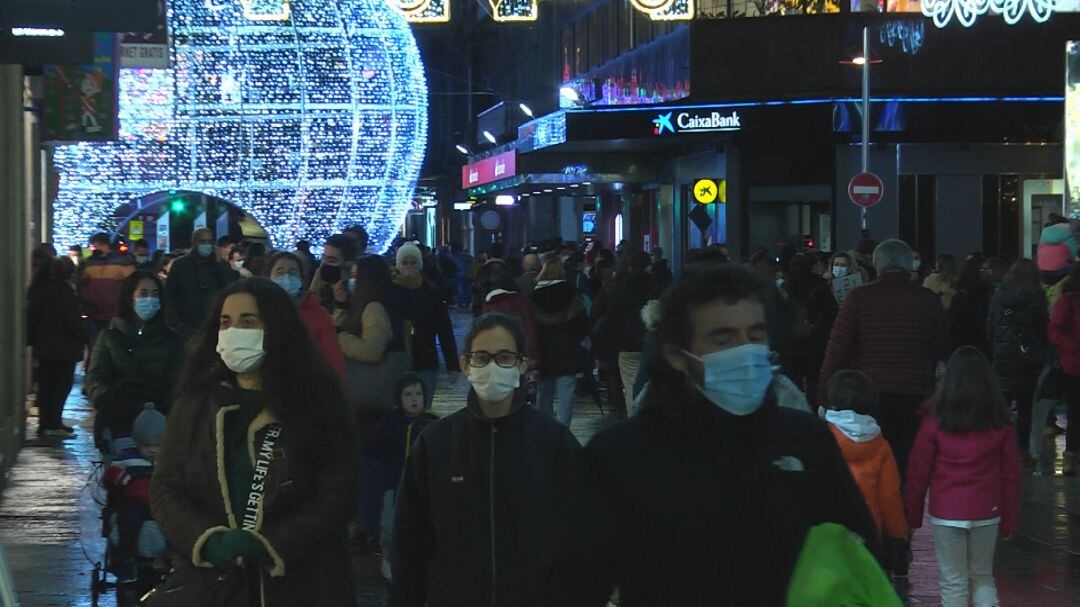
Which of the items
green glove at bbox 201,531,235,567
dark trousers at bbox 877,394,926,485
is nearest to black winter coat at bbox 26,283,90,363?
dark trousers at bbox 877,394,926,485

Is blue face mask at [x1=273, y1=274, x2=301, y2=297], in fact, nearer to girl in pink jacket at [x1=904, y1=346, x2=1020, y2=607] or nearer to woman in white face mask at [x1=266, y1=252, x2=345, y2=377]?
woman in white face mask at [x1=266, y1=252, x2=345, y2=377]

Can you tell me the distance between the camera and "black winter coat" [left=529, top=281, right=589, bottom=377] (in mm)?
15336

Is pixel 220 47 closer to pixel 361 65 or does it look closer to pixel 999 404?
pixel 361 65

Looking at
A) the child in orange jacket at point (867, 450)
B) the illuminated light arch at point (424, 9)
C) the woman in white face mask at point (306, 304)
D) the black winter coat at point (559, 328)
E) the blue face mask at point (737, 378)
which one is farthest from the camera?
the illuminated light arch at point (424, 9)

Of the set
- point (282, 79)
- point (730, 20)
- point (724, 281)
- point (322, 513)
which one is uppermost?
point (730, 20)

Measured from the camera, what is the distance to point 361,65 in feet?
84.8

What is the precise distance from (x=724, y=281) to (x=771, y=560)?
0.57 metres

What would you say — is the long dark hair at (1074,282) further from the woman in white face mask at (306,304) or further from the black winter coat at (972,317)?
the woman in white face mask at (306,304)

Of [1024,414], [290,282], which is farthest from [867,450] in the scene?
[1024,414]

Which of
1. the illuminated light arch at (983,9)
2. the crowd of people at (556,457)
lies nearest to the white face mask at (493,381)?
the crowd of people at (556,457)

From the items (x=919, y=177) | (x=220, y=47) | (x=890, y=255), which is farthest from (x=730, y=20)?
(x=890, y=255)

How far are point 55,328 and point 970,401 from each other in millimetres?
10301

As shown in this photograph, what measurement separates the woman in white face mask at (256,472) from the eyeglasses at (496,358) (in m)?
0.68

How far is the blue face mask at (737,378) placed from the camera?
3402 millimetres
